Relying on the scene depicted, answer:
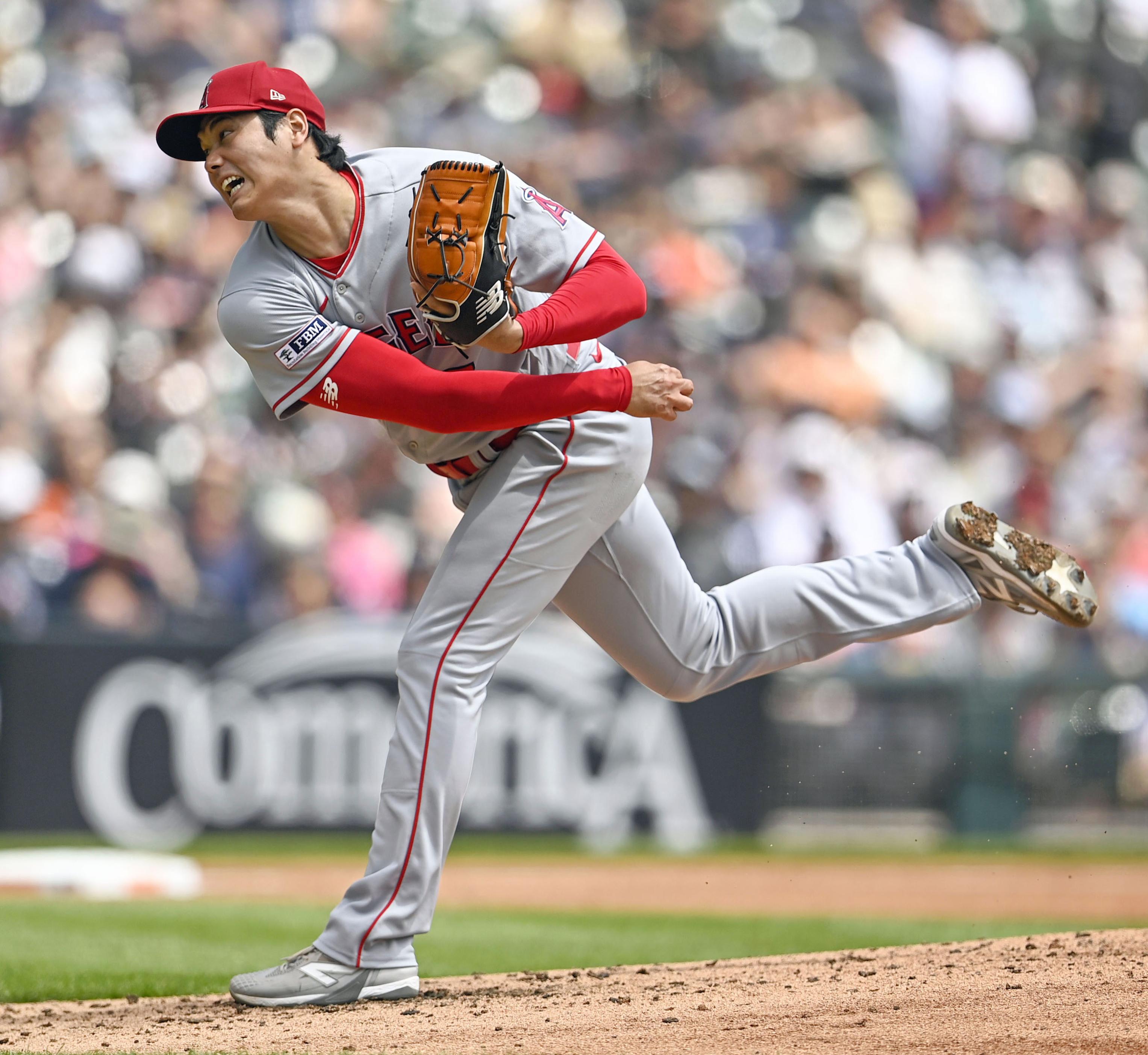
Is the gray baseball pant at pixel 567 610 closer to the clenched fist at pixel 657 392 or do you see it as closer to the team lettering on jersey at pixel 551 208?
the clenched fist at pixel 657 392

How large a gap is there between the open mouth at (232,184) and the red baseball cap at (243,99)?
0.13 meters

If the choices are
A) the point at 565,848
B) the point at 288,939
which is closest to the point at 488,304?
the point at 288,939

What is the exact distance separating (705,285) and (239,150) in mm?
8371

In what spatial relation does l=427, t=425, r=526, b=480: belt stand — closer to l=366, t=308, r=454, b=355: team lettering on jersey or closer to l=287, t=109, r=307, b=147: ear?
l=366, t=308, r=454, b=355: team lettering on jersey

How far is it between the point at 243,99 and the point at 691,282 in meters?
8.30

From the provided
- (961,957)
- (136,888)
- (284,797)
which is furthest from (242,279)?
(284,797)

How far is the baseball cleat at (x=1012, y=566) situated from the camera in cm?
391

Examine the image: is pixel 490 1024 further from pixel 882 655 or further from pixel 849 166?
pixel 849 166

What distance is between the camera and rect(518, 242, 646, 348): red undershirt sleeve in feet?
10.9

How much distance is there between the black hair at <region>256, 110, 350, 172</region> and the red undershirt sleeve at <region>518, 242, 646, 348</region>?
1.73ft

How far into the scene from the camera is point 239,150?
3.30 metres

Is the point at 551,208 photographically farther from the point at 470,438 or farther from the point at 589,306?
the point at 470,438

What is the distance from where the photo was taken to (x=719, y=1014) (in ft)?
10.8

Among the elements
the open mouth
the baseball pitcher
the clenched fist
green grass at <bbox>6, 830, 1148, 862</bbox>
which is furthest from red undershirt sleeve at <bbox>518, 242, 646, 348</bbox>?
green grass at <bbox>6, 830, 1148, 862</bbox>
